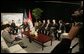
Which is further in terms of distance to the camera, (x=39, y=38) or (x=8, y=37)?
(x=39, y=38)

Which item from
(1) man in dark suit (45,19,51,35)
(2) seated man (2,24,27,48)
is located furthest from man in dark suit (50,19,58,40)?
(2) seated man (2,24,27,48)

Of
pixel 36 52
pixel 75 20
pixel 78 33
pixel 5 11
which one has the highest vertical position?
pixel 5 11

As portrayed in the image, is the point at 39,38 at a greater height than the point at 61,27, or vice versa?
the point at 61,27

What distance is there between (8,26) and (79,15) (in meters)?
0.74

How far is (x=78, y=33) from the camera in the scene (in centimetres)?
141

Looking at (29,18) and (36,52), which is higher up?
(29,18)

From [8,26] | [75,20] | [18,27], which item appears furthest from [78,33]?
[8,26]

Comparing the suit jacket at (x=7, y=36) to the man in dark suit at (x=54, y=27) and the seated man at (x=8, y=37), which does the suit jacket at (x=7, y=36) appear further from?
A: the man in dark suit at (x=54, y=27)

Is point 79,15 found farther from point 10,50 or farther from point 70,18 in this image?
point 10,50

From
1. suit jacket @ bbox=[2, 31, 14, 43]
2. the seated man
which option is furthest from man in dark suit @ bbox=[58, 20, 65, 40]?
suit jacket @ bbox=[2, 31, 14, 43]

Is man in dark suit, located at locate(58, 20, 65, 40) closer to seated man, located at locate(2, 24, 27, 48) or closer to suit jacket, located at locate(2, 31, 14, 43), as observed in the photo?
seated man, located at locate(2, 24, 27, 48)

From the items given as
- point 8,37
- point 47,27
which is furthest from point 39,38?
point 8,37

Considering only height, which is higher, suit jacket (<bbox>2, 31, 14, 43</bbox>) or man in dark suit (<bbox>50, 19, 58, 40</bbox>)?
man in dark suit (<bbox>50, 19, 58, 40</bbox>)

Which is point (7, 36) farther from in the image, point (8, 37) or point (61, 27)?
point (61, 27)
